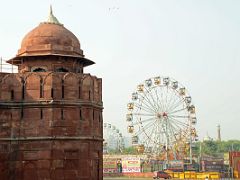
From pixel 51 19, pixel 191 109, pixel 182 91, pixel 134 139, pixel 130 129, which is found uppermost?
pixel 182 91

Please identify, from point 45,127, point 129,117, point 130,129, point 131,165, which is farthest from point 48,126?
point 131,165

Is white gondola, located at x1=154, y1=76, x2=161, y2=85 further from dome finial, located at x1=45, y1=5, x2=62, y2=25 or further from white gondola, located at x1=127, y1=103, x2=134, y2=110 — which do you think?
dome finial, located at x1=45, y1=5, x2=62, y2=25

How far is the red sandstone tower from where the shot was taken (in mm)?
16406

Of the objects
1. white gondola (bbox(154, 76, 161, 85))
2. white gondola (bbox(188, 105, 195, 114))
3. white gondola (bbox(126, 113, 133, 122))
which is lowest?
white gondola (bbox(126, 113, 133, 122))

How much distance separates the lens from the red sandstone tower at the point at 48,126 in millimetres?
16406

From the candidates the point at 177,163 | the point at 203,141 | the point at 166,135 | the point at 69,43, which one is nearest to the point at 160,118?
the point at 166,135

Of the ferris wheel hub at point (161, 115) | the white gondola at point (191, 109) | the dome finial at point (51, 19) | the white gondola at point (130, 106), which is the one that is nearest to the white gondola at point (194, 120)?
the white gondola at point (191, 109)

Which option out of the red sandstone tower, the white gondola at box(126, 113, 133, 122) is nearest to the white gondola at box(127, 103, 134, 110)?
the white gondola at box(126, 113, 133, 122)

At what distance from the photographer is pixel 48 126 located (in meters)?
16.5

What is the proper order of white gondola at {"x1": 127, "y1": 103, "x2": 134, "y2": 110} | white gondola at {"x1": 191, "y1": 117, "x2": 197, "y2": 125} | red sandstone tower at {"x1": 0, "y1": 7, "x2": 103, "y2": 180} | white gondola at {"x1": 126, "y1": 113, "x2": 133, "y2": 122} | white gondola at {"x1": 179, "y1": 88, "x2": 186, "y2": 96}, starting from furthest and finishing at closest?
white gondola at {"x1": 127, "y1": 103, "x2": 134, "y2": 110}
white gondola at {"x1": 126, "y1": 113, "x2": 133, "y2": 122}
white gondola at {"x1": 179, "y1": 88, "x2": 186, "y2": 96}
white gondola at {"x1": 191, "y1": 117, "x2": 197, "y2": 125}
red sandstone tower at {"x1": 0, "y1": 7, "x2": 103, "y2": 180}

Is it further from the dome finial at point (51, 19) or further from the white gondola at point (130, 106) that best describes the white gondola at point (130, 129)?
the dome finial at point (51, 19)

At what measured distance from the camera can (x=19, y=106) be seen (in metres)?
16.7

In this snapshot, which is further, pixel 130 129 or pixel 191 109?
pixel 130 129

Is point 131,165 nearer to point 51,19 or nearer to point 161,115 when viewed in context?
point 161,115
